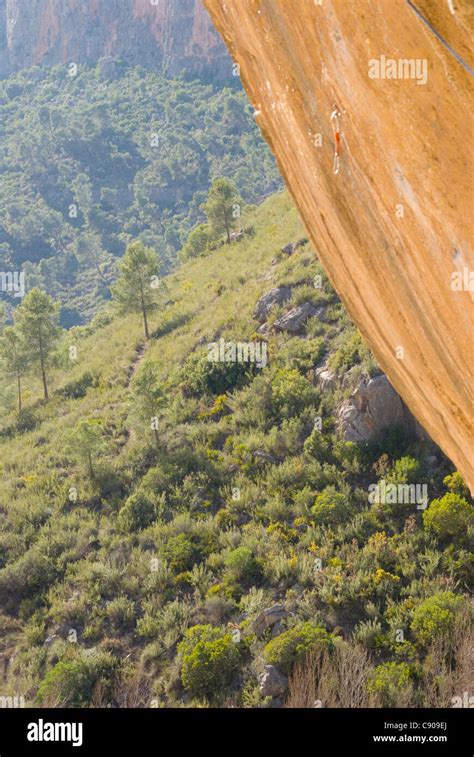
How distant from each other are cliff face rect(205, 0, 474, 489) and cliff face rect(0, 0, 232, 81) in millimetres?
143143

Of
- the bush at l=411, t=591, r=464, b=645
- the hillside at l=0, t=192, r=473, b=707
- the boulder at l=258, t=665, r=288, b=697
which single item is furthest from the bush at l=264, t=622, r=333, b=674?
the bush at l=411, t=591, r=464, b=645

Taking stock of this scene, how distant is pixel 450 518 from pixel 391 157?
44.6ft

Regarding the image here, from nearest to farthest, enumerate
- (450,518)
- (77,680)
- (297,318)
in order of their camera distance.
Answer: (77,680), (450,518), (297,318)

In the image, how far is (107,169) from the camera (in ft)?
386

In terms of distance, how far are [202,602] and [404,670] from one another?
492 cm

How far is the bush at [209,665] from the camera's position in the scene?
13.1 metres

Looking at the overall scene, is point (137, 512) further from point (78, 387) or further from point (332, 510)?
point (78, 387)

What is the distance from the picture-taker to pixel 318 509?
16828 mm

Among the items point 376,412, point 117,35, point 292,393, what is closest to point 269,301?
point 292,393

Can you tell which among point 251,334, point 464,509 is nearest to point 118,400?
point 251,334

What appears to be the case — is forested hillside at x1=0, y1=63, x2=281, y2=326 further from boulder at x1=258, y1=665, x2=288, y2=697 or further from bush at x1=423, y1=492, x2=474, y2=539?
boulder at x1=258, y1=665, x2=288, y2=697

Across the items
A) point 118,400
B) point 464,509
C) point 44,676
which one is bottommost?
point 44,676
